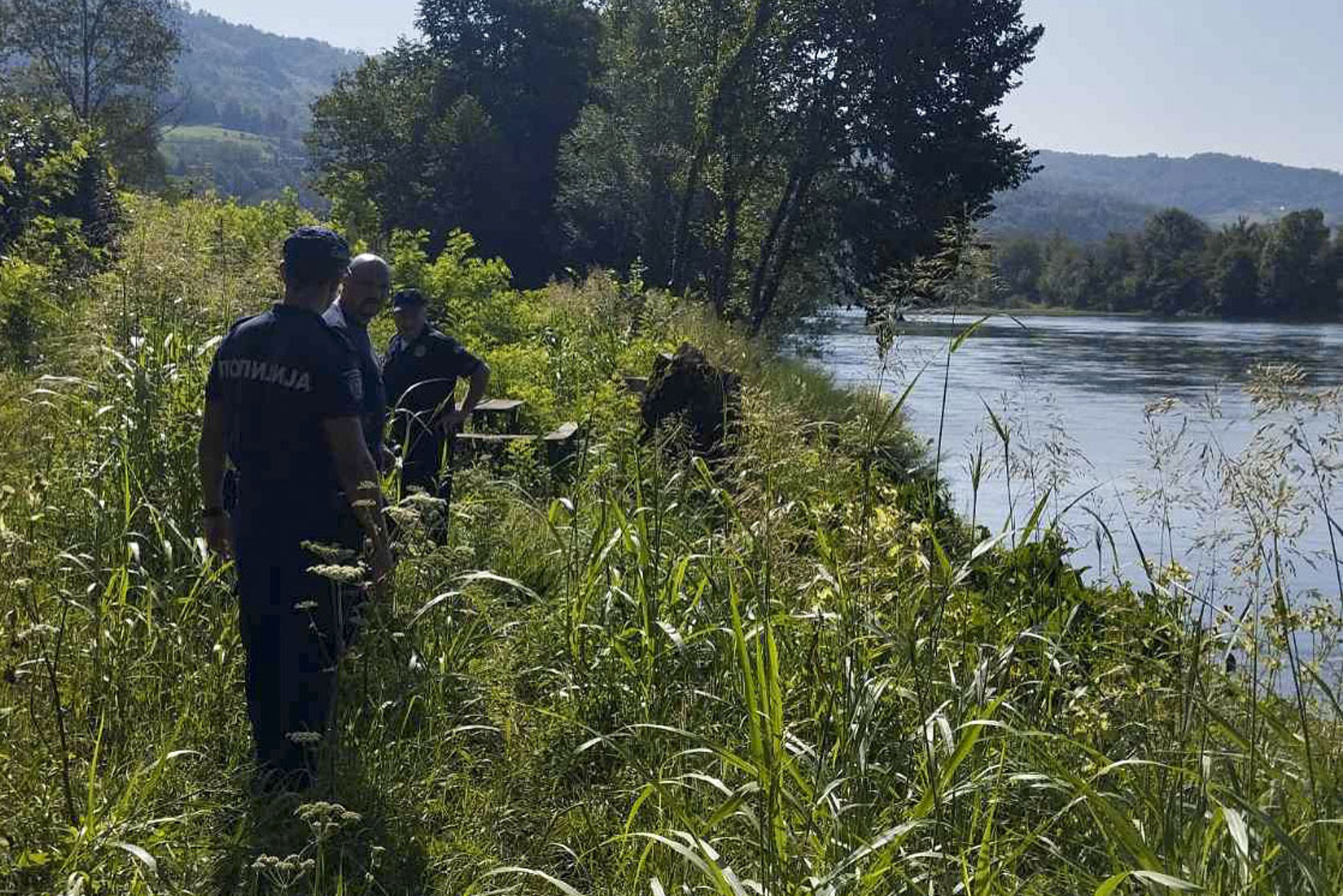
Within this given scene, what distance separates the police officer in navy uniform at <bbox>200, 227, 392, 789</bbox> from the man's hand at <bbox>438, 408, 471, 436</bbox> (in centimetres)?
274

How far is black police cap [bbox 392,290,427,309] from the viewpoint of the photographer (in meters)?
6.30

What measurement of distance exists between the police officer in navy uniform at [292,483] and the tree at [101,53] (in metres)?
41.9

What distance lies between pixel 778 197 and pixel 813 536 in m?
24.2

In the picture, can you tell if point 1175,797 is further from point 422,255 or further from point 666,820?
point 422,255

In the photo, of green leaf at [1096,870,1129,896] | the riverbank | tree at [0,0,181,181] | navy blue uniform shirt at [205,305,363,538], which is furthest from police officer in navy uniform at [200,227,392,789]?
tree at [0,0,181,181]

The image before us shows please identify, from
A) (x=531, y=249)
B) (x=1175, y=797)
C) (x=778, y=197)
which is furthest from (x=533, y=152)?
(x=1175, y=797)

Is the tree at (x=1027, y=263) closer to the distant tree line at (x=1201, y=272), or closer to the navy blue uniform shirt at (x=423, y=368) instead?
the distant tree line at (x=1201, y=272)

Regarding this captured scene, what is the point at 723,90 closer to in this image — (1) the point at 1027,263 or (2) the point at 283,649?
(2) the point at 283,649

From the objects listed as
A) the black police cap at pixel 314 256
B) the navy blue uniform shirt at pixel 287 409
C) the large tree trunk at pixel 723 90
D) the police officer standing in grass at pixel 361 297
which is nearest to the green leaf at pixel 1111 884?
the navy blue uniform shirt at pixel 287 409

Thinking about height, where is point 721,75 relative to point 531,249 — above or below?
above

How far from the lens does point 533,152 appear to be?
40844 millimetres

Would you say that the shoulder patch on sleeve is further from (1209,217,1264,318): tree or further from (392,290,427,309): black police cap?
(1209,217,1264,318): tree

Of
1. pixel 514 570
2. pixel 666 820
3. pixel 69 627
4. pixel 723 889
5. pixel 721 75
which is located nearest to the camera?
pixel 723 889

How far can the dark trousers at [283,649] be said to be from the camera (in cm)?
339
